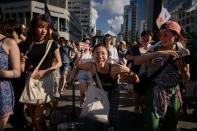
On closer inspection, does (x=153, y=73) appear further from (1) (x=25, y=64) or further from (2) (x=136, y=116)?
(2) (x=136, y=116)

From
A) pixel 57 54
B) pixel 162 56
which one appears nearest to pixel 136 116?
Answer: pixel 57 54

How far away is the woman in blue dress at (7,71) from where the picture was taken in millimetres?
3930

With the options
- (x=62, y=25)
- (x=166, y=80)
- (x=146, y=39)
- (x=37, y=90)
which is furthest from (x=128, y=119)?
(x=62, y=25)

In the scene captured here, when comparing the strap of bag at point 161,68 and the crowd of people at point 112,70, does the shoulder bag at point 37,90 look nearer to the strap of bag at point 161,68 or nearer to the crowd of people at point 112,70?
the crowd of people at point 112,70

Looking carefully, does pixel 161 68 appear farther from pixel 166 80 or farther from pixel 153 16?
pixel 153 16

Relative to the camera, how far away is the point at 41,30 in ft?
16.8

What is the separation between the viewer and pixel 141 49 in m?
8.02

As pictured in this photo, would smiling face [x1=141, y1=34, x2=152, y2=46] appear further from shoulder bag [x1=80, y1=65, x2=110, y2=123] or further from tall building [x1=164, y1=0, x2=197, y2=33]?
tall building [x1=164, y1=0, x2=197, y2=33]

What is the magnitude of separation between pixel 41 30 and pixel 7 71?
1.34m

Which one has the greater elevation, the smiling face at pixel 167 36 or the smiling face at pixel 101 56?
the smiling face at pixel 167 36

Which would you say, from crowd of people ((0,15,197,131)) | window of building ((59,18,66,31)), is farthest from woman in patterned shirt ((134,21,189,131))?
window of building ((59,18,66,31))

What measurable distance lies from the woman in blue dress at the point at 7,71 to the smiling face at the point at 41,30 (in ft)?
3.58

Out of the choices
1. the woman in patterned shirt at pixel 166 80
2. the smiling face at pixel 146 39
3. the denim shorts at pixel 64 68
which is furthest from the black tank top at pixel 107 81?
the denim shorts at pixel 64 68

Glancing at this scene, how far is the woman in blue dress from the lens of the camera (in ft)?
12.9
